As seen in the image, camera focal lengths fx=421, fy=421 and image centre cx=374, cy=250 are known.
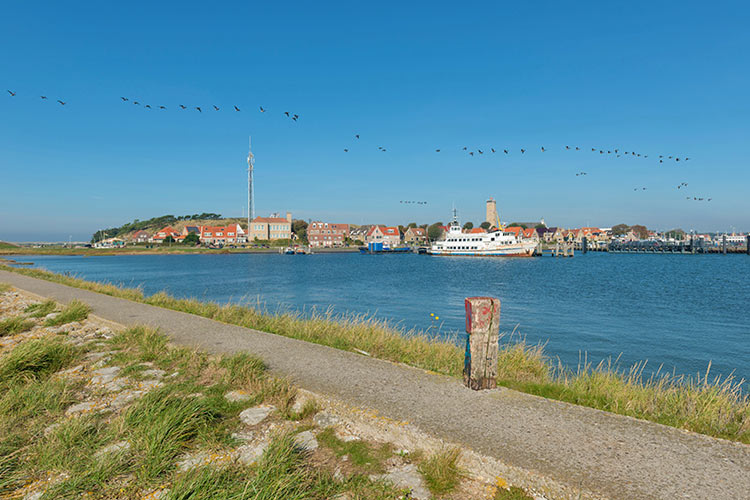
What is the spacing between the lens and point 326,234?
445 feet

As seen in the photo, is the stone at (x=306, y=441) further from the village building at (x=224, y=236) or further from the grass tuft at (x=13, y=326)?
the village building at (x=224, y=236)

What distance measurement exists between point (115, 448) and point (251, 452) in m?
1.41

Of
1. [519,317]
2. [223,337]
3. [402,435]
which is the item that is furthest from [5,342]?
[519,317]

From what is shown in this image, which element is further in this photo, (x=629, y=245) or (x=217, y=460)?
(x=629, y=245)

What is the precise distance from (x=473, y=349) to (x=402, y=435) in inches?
63.6

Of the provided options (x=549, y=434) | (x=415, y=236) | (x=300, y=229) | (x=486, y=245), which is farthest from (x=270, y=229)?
(x=549, y=434)

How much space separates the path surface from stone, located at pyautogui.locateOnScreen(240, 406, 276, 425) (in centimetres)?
65

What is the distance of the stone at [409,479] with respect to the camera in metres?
3.59

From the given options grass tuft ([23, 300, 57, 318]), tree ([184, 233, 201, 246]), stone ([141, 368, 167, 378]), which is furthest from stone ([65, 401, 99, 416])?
tree ([184, 233, 201, 246])

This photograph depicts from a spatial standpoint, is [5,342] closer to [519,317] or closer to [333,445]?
[333,445]

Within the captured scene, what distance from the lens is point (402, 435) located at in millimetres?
4391

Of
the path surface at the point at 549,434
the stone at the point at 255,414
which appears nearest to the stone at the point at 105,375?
the path surface at the point at 549,434

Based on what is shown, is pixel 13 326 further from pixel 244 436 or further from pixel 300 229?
pixel 300 229

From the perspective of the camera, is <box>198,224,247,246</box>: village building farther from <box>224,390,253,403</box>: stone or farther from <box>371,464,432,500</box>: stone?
<box>371,464,432,500</box>: stone
